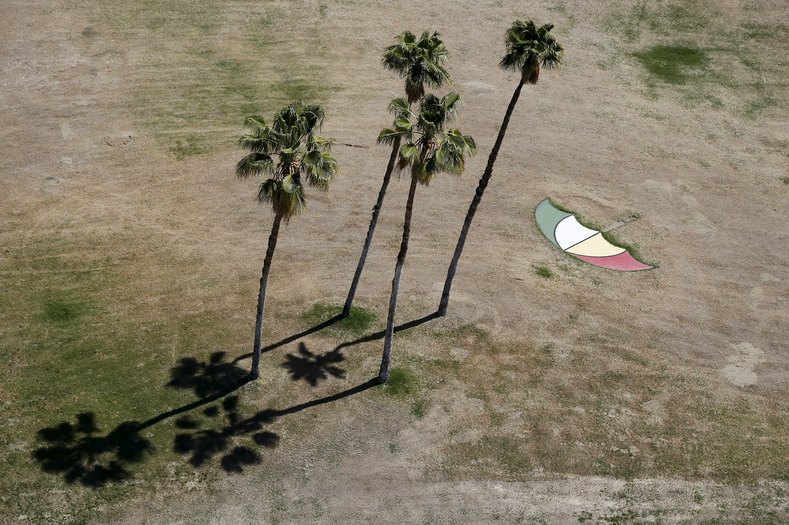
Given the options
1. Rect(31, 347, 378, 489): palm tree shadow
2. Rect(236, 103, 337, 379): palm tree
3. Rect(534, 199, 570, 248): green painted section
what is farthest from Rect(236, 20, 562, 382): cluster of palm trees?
Rect(534, 199, 570, 248): green painted section

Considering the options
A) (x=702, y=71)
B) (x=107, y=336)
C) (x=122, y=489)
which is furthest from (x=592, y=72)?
(x=122, y=489)

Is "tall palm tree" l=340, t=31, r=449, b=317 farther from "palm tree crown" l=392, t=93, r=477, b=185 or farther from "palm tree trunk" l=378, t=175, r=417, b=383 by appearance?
"palm tree trunk" l=378, t=175, r=417, b=383

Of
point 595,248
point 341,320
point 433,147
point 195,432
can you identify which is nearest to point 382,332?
point 341,320

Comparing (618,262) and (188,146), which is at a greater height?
(188,146)

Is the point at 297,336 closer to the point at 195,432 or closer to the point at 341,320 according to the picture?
the point at 341,320

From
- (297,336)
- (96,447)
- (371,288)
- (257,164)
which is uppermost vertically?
(257,164)

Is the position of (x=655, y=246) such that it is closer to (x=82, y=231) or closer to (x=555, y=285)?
(x=555, y=285)

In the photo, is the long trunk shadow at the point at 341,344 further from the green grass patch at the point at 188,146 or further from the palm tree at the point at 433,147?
the green grass patch at the point at 188,146
